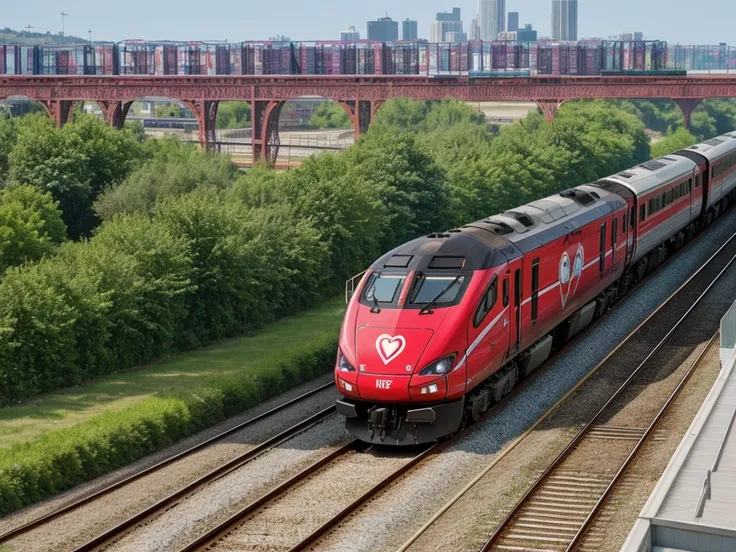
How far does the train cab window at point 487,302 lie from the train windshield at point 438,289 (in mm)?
576

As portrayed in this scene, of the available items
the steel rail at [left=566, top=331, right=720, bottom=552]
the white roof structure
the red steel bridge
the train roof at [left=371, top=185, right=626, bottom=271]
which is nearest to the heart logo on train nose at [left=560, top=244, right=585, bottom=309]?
the train roof at [left=371, top=185, right=626, bottom=271]

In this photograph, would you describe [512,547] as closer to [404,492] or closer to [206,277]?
[404,492]

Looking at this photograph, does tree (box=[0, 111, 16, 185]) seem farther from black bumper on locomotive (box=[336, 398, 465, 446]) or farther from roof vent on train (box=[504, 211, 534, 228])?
black bumper on locomotive (box=[336, 398, 465, 446])

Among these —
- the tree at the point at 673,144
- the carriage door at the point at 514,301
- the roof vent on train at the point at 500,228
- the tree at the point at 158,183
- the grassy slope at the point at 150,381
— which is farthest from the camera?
the tree at the point at 673,144

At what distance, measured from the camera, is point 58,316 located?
116 feet

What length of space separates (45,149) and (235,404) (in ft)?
158

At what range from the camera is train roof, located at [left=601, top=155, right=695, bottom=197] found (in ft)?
126

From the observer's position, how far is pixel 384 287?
77.1 feet

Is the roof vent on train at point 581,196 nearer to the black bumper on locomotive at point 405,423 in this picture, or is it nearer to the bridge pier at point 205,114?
the black bumper on locomotive at point 405,423

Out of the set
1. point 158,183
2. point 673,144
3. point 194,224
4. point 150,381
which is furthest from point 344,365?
point 673,144

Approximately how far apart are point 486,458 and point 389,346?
9.81 ft

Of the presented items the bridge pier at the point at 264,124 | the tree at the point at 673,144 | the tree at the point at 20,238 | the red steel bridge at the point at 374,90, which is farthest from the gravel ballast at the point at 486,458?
the tree at the point at 673,144

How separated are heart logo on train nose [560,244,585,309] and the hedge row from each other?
7.67 metres

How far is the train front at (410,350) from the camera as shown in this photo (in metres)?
22.0
